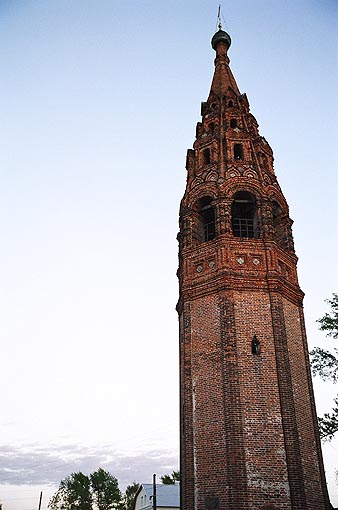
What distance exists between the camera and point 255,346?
16406mm

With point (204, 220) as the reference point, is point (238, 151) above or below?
above

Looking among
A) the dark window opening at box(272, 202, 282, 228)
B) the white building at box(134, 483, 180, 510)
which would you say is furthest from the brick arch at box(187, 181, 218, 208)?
the white building at box(134, 483, 180, 510)

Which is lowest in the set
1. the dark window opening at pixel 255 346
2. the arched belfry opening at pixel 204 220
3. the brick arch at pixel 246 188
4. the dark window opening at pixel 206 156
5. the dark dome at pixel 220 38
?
the dark window opening at pixel 255 346

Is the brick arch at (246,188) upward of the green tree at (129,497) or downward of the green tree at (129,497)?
upward

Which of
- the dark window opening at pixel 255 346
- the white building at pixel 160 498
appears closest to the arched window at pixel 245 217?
the dark window opening at pixel 255 346

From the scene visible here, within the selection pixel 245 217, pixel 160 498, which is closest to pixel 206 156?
pixel 245 217

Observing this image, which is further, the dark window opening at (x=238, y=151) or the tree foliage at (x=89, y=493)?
the tree foliage at (x=89, y=493)

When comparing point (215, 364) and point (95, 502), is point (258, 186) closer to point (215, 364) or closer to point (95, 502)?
point (215, 364)

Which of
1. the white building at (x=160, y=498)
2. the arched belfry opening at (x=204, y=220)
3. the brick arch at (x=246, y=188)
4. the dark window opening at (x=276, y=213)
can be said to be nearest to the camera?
the brick arch at (x=246, y=188)

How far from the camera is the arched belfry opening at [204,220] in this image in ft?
66.5

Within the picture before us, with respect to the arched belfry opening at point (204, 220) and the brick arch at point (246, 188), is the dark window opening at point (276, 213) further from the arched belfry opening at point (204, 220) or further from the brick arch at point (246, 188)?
the arched belfry opening at point (204, 220)

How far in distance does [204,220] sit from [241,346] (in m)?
6.44

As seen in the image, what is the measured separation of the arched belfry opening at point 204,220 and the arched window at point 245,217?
0.90m

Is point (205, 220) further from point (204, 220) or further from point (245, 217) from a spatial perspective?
point (245, 217)
